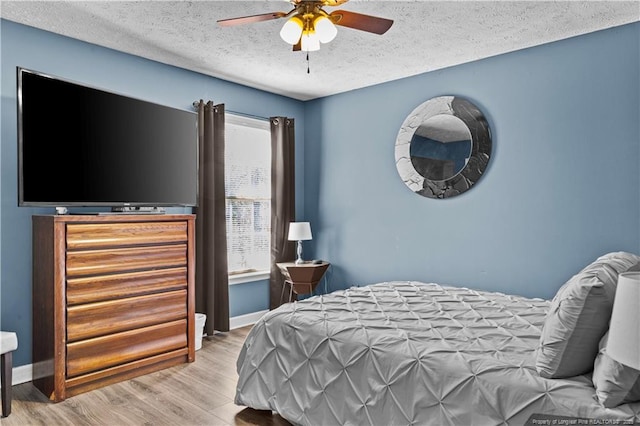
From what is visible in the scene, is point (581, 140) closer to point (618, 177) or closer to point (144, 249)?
point (618, 177)

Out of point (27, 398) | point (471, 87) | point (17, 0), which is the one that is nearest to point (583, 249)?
point (471, 87)

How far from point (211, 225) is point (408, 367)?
102 inches

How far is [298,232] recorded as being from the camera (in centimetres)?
465

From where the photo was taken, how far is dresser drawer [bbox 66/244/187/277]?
9.50 ft

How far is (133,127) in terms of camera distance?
132 inches

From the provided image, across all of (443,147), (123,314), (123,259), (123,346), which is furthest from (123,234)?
(443,147)

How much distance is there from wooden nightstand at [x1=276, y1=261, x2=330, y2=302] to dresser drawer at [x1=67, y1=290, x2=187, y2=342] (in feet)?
4.19

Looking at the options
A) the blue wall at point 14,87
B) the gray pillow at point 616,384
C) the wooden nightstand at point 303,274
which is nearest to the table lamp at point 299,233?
the wooden nightstand at point 303,274

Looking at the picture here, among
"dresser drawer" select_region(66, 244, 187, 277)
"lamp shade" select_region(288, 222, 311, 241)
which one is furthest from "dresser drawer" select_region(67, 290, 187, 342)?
Answer: "lamp shade" select_region(288, 222, 311, 241)

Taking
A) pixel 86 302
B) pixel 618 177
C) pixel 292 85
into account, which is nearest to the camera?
pixel 86 302

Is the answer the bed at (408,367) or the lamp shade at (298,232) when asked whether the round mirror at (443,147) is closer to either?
the lamp shade at (298,232)

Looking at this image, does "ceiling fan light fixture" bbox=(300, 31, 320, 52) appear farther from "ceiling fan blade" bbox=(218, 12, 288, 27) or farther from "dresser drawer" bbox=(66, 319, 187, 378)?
"dresser drawer" bbox=(66, 319, 187, 378)

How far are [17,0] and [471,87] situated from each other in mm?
3449

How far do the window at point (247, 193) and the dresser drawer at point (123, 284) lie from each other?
3.53 feet
